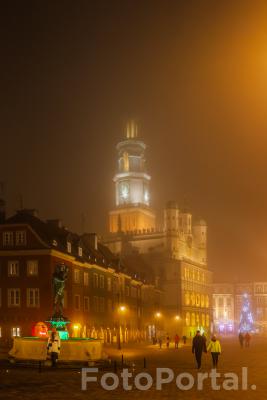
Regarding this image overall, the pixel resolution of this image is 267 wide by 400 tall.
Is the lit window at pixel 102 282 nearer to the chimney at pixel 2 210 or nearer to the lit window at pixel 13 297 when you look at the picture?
the chimney at pixel 2 210

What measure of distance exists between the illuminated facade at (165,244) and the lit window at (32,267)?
6341cm

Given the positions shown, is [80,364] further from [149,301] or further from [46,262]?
[149,301]

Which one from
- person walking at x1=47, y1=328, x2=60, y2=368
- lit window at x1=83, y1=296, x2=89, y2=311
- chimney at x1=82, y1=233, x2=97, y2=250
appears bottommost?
person walking at x1=47, y1=328, x2=60, y2=368

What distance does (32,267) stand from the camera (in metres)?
64.1

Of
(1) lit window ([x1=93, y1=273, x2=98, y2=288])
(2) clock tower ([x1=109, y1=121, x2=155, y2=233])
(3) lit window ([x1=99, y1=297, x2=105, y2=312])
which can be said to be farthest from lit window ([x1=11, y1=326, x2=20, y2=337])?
(2) clock tower ([x1=109, y1=121, x2=155, y2=233])

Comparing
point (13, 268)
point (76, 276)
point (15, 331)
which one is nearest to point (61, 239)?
point (76, 276)

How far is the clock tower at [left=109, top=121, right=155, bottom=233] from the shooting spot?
160500 millimetres

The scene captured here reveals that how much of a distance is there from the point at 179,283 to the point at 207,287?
2398 cm

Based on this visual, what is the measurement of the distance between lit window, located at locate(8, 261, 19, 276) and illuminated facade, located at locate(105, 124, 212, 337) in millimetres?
63333

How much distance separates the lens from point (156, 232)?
5846 inches

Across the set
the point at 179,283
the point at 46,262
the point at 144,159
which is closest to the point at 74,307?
Answer: the point at 46,262

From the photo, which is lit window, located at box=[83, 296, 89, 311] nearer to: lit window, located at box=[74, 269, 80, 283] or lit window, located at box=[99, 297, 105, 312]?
lit window, located at box=[74, 269, 80, 283]

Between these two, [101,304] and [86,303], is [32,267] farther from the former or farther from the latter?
[101,304]

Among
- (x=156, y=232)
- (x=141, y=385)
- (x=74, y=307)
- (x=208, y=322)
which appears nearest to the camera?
(x=141, y=385)
